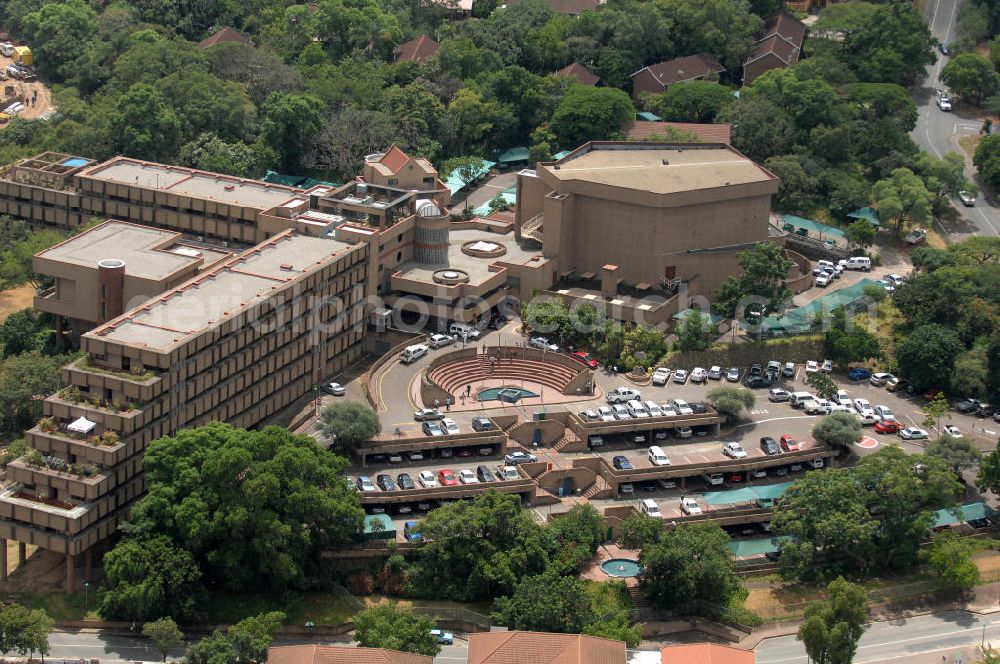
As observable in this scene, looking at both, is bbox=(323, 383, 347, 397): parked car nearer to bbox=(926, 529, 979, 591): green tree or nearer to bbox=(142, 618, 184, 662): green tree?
bbox=(142, 618, 184, 662): green tree

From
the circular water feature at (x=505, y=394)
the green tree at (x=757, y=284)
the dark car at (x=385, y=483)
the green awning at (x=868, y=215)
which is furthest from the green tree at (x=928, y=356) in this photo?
the dark car at (x=385, y=483)

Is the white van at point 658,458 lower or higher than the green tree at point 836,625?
higher

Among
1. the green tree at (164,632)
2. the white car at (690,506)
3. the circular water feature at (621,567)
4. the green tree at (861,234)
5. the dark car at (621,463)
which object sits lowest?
the green tree at (164,632)

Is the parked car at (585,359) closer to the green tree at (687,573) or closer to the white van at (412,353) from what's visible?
the white van at (412,353)

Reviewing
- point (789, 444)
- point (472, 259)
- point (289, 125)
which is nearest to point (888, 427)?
point (789, 444)

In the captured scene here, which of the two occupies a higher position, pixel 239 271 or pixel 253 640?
pixel 239 271

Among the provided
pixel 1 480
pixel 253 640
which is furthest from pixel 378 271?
pixel 253 640

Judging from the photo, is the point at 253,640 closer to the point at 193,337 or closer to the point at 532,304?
the point at 193,337
